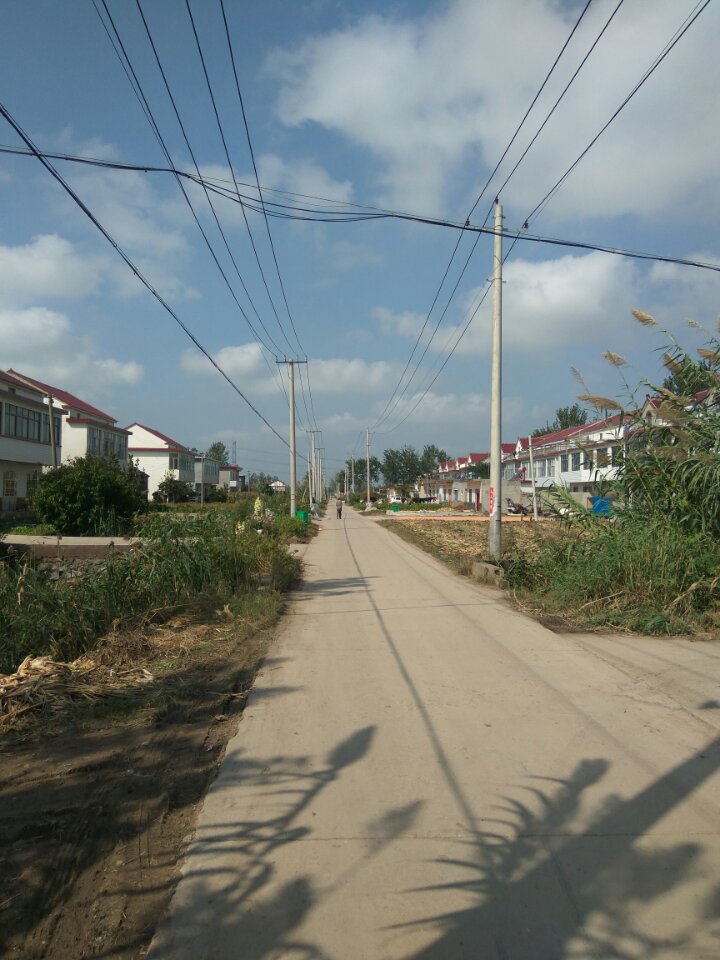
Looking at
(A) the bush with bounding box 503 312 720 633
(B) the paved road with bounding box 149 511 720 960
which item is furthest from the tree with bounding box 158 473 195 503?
(B) the paved road with bounding box 149 511 720 960

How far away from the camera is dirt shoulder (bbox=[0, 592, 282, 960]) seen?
341 cm

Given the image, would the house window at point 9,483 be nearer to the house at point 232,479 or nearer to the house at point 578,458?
the house at point 578,458

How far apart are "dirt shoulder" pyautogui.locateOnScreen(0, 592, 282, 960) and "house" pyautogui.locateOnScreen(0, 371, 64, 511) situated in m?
35.7

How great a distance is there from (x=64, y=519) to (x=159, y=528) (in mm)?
12547

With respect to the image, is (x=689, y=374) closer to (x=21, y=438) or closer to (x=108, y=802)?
(x=108, y=802)

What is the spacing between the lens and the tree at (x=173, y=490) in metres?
71.6

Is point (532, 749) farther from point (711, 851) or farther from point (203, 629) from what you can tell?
point (203, 629)

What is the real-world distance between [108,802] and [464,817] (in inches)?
88.2

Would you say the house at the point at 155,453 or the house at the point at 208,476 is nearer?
the house at the point at 155,453

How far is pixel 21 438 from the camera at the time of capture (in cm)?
4250

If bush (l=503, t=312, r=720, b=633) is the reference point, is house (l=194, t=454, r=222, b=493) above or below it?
above

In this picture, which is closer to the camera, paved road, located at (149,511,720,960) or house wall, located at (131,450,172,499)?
paved road, located at (149,511,720,960)

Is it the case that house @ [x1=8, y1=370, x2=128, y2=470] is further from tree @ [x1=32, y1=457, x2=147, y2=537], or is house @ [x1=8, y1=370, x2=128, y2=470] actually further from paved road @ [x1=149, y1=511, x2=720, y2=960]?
paved road @ [x1=149, y1=511, x2=720, y2=960]

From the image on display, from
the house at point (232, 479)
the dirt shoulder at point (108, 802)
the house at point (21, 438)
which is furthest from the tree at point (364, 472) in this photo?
the dirt shoulder at point (108, 802)
